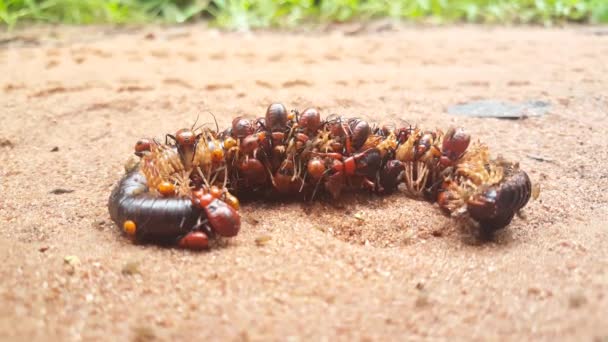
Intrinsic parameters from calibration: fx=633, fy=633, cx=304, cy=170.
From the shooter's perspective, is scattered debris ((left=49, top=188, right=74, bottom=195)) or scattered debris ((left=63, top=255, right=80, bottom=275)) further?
scattered debris ((left=49, top=188, right=74, bottom=195))

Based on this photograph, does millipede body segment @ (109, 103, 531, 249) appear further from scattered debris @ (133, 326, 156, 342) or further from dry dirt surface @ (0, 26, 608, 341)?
scattered debris @ (133, 326, 156, 342)

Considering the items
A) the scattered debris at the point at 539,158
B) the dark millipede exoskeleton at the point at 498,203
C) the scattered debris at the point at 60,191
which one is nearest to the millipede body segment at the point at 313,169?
the dark millipede exoskeleton at the point at 498,203

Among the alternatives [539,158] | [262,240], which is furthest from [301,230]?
[539,158]

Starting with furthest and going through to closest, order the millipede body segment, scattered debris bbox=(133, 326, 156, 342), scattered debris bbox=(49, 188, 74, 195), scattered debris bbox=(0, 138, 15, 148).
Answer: scattered debris bbox=(0, 138, 15, 148)
scattered debris bbox=(49, 188, 74, 195)
the millipede body segment
scattered debris bbox=(133, 326, 156, 342)


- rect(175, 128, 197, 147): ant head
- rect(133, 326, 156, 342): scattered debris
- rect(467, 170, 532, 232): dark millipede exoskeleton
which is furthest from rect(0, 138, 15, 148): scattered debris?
rect(467, 170, 532, 232): dark millipede exoskeleton

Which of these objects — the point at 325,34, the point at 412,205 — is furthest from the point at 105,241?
the point at 325,34

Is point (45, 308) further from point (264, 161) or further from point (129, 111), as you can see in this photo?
point (129, 111)
